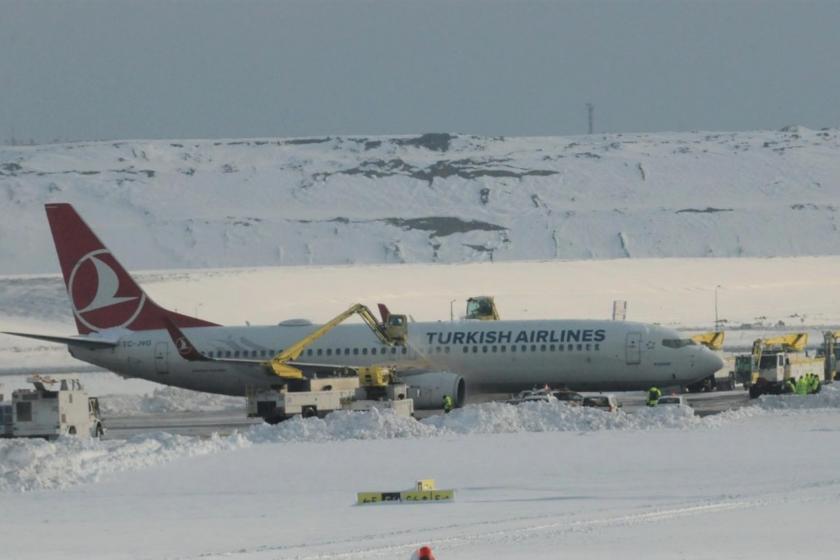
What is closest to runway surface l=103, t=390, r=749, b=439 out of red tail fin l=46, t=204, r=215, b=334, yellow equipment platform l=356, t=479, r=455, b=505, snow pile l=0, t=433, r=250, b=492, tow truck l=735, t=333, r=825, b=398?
tow truck l=735, t=333, r=825, b=398

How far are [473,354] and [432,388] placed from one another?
374 cm

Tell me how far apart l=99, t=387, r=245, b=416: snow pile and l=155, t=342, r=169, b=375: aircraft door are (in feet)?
8.64

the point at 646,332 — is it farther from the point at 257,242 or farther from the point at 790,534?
the point at 257,242

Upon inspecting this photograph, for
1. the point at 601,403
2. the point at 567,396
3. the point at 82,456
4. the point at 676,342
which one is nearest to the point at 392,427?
the point at 82,456

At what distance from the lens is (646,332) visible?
6256 cm

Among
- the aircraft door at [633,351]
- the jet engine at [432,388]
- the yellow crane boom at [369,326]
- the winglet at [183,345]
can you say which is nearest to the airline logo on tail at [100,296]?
the winglet at [183,345]

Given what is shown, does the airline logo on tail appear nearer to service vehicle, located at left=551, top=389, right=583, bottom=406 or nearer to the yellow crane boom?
the yellow crane boom

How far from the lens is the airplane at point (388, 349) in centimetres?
6228

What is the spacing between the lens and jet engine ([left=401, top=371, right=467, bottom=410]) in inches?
2360

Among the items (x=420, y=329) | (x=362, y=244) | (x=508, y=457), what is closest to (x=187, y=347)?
(x=420, y=329)

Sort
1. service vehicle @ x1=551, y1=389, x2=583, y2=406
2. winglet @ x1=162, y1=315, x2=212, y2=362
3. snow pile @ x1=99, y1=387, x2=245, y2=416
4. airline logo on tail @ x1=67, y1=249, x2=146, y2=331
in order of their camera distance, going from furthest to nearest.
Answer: snow pile @ x1=99, y1=387, x2=245, y2=416 < airline logo on tail @ x1=67, y1=249, x2=146, y2=331 < winglet @ x1=162, y1=315, x2=212, y2=362 < service vehicle @ x1=551, y1=389, x2=583, y2=406

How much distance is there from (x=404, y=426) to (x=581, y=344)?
15359 mm

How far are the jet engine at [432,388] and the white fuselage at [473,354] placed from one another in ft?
8.06

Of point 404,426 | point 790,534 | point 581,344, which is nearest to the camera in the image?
point 790,534
